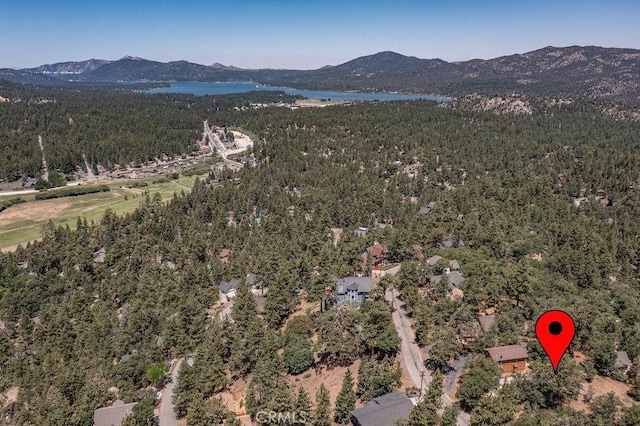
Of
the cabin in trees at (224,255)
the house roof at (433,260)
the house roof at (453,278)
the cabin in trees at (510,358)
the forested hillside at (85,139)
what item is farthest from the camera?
the forested hillside at (85,139)

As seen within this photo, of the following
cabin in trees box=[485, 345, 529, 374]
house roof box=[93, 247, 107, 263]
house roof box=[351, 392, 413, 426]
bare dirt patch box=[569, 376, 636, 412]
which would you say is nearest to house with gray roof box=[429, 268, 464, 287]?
cabin in trees box=[485, 345, 529, 374]

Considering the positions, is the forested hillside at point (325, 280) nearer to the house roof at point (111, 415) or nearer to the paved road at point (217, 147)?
the house roof at point (111, 415)

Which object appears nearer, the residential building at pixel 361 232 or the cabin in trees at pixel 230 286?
the cabin in trees at pixel 230 286

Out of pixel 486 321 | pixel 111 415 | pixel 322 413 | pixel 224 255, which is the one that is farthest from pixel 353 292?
pixel 224 255

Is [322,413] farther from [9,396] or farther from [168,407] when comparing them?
[9,396]

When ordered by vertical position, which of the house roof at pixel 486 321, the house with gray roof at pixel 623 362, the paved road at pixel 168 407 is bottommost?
the paved road at pixel 168 407

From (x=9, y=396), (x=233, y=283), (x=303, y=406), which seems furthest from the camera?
(x=233, y=283)

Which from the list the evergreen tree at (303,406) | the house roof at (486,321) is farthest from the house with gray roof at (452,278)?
the evergreen tree at (303,406)

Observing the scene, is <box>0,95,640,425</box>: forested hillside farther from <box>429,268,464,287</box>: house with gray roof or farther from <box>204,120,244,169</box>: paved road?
<box>204,120,244,169</box>: paved road
